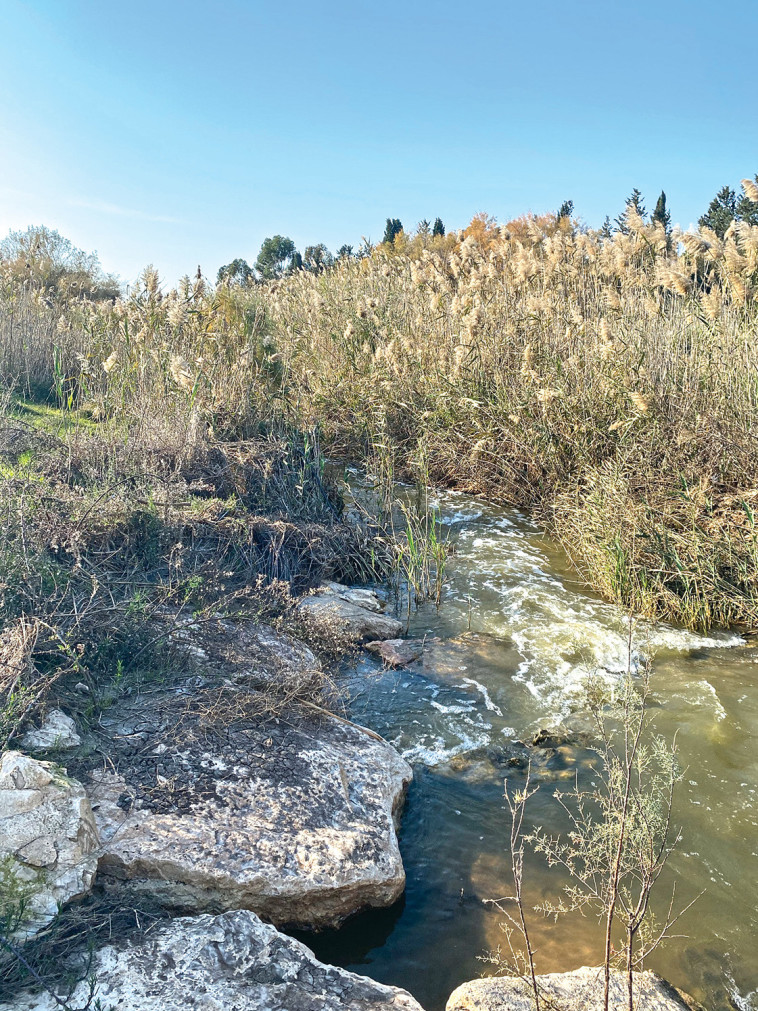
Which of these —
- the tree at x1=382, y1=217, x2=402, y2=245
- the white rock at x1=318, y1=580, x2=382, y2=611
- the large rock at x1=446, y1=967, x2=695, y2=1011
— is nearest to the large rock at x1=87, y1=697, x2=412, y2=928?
the large rock at x1=446, y1=967, x2=695, y2=1011

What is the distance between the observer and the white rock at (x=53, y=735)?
281cm

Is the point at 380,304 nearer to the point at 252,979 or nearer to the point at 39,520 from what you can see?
the point at 39,520

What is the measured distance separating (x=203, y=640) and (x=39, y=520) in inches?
49.3

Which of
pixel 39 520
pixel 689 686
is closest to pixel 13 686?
pixel 39 520

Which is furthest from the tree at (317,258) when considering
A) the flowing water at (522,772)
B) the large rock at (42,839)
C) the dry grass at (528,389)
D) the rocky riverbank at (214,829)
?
the large rock at (42,839)

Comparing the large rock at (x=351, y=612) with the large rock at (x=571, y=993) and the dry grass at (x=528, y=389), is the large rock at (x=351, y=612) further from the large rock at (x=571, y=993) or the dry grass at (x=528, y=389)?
the large rock at (x=571, y=993)

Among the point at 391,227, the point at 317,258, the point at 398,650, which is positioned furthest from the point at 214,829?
the point at 391,227

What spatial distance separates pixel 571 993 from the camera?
234cm

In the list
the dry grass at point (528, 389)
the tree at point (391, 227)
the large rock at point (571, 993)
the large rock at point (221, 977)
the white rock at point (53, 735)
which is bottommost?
the large rock at point (571, 993)

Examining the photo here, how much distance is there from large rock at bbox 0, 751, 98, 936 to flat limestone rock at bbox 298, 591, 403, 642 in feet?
7.78

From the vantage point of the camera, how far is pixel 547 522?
23.2 ft

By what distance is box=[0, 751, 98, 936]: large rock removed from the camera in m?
2.19

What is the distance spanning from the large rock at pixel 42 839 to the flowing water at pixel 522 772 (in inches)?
38.5

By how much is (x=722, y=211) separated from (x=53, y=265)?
15.3m
